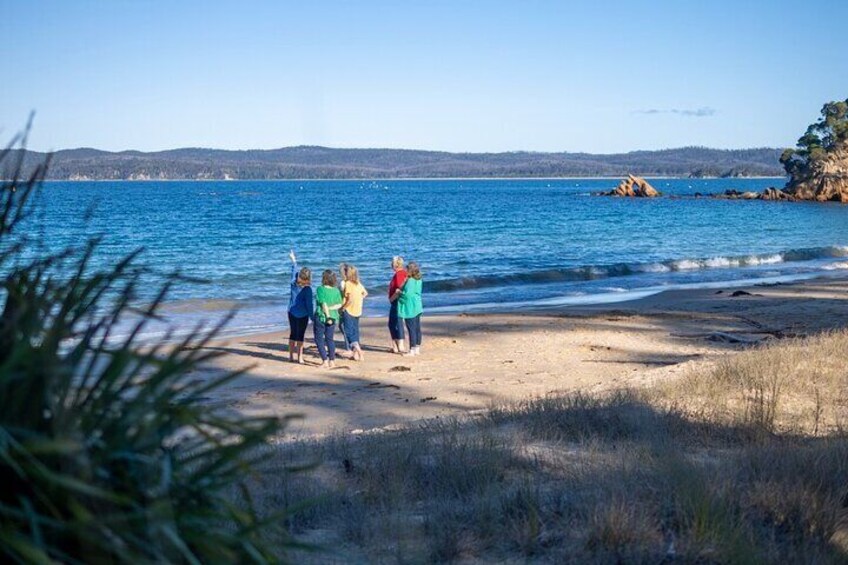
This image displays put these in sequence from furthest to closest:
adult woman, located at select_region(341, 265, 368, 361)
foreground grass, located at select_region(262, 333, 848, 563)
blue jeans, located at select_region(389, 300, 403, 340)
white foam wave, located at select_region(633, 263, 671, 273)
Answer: white foam wave, located at select_region(633, 263, 671, 273) < blue jeans, located at select_region(389, 300, 403, 340) < adult woman, located at select_region(341, 265, 368, 361) < foreground grass, located at select_region(262, 333, 848, 563)

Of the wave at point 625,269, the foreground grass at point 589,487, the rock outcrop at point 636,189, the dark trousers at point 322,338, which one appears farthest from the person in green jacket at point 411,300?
the rock outcrop at point 636,189

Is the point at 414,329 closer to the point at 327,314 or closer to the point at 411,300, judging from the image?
the point at 411,300

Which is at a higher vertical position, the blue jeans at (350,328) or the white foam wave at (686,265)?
the blue jeans at (350,328)

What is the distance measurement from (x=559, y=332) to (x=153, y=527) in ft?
56.7

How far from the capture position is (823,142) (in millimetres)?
98812

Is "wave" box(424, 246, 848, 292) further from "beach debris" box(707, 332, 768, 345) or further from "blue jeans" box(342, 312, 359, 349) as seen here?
"blue jeans" box(342, 312, 359, 349)

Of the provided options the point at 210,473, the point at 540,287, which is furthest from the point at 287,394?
the point at 540,287

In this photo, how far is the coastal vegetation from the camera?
244 centimetres

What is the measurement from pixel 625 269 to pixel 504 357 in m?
21.3

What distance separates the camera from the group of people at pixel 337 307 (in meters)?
15.6

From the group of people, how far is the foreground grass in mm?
6811

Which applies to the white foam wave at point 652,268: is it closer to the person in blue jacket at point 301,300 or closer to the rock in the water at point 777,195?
the person in blue jacket at point 301,300

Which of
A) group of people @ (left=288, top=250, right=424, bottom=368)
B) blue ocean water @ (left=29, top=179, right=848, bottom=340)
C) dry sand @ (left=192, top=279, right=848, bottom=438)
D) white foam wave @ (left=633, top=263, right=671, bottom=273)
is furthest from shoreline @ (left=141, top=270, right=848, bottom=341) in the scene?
white foam wave @ (left=633, top=263, right=671, bottom=273)

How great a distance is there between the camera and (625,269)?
37.0 metres
